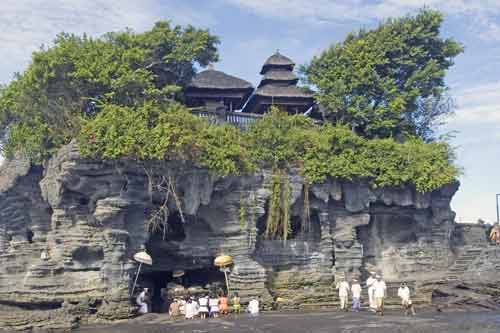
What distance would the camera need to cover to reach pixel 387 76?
88.7 ft

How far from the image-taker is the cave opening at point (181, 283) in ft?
82.2

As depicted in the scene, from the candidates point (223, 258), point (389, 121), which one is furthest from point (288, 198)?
point (389, 121)

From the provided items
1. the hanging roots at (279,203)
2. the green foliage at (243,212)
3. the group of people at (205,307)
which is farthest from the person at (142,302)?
the hanging roots at (279,203)

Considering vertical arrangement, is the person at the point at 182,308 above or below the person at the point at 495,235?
below

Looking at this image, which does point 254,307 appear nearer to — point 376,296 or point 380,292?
point 376,296

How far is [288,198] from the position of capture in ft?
77.9

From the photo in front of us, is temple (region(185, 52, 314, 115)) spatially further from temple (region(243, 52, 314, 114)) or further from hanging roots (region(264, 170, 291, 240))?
hanging roots (region(264, 170, 291, 240))

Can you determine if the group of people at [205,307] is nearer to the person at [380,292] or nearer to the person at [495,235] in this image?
the person at [380,292]

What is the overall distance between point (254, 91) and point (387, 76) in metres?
6.34

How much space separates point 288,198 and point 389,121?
21.7 feet

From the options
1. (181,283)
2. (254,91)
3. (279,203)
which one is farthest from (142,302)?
(254,91)

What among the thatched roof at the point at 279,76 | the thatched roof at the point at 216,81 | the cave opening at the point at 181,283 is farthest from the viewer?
the thatched roof at the point at 279,76

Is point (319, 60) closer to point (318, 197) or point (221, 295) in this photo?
point (318, 197)

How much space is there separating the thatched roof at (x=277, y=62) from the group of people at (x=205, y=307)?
12.5 metres
